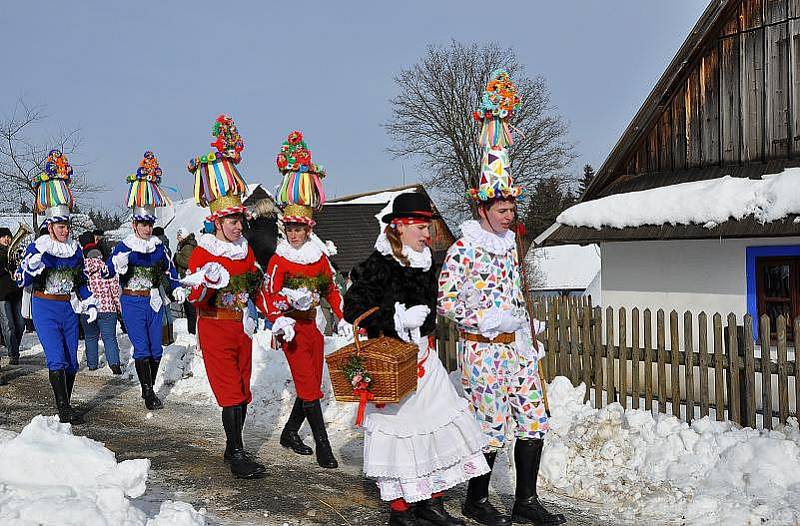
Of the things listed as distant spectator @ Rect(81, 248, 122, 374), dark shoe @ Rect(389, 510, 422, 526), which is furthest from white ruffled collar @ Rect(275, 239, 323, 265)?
distant spectator @ Rect(81, 248, 122, 374)

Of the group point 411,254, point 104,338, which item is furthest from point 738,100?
point 104,338

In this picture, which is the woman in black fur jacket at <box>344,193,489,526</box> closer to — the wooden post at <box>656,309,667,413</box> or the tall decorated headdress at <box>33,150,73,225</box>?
the wooden post at <box>656,309,667,413</box>

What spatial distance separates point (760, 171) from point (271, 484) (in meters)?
7.63

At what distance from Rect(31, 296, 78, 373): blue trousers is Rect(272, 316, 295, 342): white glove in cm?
297

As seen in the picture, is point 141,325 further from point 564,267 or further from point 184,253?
point 564,267

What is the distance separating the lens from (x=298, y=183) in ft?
22.6

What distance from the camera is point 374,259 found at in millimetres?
4902

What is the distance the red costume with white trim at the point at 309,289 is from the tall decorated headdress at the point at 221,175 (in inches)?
22.6

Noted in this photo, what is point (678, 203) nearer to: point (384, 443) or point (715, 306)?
point (715, 306)

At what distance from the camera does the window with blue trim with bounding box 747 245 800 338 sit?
32.3ft

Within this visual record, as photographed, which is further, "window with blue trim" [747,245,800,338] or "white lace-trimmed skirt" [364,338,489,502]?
"window with blue trim" [747,245,800,338]

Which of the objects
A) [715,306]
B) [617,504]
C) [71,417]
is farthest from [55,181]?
[715,306]

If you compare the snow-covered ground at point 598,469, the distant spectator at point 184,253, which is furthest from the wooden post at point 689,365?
the distant spectator at point 184,253

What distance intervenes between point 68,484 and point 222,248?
8.14ft
